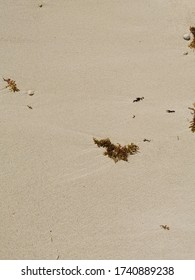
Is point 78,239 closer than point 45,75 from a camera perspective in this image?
Yes

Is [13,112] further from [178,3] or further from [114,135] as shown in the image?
[178,3]

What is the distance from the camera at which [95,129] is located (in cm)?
445

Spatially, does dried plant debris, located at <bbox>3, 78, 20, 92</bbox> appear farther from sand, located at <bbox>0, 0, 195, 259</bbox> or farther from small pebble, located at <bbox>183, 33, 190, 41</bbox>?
small pebble, located at <bbox>183, 33, 190, 41</bbox>

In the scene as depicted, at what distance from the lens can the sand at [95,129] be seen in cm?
420

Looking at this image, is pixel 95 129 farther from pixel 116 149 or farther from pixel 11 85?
pixel 11 85

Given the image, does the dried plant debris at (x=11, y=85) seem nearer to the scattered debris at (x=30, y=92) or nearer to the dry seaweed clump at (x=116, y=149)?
the scattered debris at (x=30, y=92)

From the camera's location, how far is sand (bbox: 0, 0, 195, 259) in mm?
4195

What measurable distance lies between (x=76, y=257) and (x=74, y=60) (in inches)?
79.9

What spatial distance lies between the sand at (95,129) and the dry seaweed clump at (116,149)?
0.17 feet

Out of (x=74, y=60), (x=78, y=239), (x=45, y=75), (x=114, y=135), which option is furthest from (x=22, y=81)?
(x=78, y=239)

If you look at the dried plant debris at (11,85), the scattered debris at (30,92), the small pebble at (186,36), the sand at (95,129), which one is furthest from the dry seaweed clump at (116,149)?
the small pebble at (186,36)

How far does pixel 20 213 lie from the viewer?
4242 millimetres

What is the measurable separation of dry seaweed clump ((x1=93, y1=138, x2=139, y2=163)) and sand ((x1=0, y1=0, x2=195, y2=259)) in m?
0.05

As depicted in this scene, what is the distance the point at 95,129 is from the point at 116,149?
0.30m
